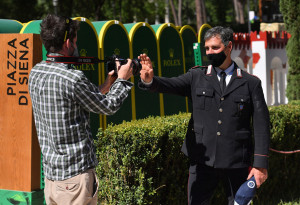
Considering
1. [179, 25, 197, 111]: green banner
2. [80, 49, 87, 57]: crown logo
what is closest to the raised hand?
[80, 49, 87, 57]: crown logo

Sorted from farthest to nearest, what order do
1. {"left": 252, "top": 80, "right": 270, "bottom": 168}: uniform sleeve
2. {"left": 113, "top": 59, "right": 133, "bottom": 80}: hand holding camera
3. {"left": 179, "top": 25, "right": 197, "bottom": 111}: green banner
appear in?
{"left": 179, "top": 25, "right": 197, "bottom": 111}: green banner
{"left": 252, "top": 80, "right": 270, "bottom": 168}: uniform sleeve
{"left": 113, "top": 59, "right": 133, "bottom": 80}: hand holding camera

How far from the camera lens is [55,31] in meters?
3.07

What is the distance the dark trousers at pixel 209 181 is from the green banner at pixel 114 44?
2380mm

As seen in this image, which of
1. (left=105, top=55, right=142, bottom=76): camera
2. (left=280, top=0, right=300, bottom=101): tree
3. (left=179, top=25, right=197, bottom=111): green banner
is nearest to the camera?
(left=105, top=55, right=142, bottom=76): camera

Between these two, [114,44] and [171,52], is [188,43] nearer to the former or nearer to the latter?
[171,52]

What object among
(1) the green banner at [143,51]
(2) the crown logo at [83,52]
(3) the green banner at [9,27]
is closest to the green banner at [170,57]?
(1) the green banner at [143,51]

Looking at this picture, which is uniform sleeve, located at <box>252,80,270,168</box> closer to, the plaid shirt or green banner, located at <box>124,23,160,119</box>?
the plaid shirt

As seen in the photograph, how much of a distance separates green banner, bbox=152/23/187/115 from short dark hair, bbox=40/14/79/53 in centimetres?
484

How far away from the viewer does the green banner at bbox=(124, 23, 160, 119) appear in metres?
7.11

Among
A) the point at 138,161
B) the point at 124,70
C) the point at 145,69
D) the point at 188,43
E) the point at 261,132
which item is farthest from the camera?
the point at 188,43

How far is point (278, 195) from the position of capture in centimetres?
685

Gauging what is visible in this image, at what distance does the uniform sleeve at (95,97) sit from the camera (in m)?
3.04

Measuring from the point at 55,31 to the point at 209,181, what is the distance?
1.73 metres

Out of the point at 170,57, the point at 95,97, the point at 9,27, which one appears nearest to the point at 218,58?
the point at 95,97
